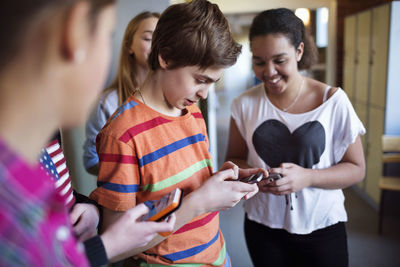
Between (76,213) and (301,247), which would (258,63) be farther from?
(76,213)

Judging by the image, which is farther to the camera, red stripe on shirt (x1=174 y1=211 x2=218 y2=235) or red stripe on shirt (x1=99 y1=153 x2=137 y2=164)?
red stripe on shirt (x1=174 y1=211 x2=218 y2=235)

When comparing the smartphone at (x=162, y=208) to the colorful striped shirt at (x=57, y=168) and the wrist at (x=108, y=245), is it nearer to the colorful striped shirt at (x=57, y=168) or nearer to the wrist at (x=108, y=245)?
the wrist at (x=108, y=245)

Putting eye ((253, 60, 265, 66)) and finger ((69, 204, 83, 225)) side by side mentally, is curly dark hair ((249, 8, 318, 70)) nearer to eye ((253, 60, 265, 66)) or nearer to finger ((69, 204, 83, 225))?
eye ((253, 60, 265, 66))

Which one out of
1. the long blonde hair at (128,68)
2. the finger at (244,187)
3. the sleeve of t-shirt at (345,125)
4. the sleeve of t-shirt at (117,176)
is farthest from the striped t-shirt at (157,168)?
the long blonde hair at (128,68)

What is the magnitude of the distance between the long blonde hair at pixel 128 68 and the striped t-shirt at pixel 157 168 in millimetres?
763

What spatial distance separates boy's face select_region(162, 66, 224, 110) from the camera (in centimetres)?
88

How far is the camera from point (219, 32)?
0.87 metres

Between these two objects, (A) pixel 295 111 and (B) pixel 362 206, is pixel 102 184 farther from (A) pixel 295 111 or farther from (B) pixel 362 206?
(B) pixel 362 206

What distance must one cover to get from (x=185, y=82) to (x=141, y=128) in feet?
0.58

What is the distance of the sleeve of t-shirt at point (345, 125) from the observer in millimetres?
1160

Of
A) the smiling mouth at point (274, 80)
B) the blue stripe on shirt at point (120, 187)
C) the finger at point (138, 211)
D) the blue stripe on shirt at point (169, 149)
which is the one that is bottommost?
the blue stripe on shirt at point (120, 187)

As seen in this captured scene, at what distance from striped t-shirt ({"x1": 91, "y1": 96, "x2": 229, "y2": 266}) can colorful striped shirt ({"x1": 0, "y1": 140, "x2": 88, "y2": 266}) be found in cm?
39

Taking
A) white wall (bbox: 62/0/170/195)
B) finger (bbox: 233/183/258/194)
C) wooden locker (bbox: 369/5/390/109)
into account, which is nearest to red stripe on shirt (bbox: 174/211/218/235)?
finger (bbox: 233/183/258/194)

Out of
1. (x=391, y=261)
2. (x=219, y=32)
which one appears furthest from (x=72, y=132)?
A: (x=391, y=261)
